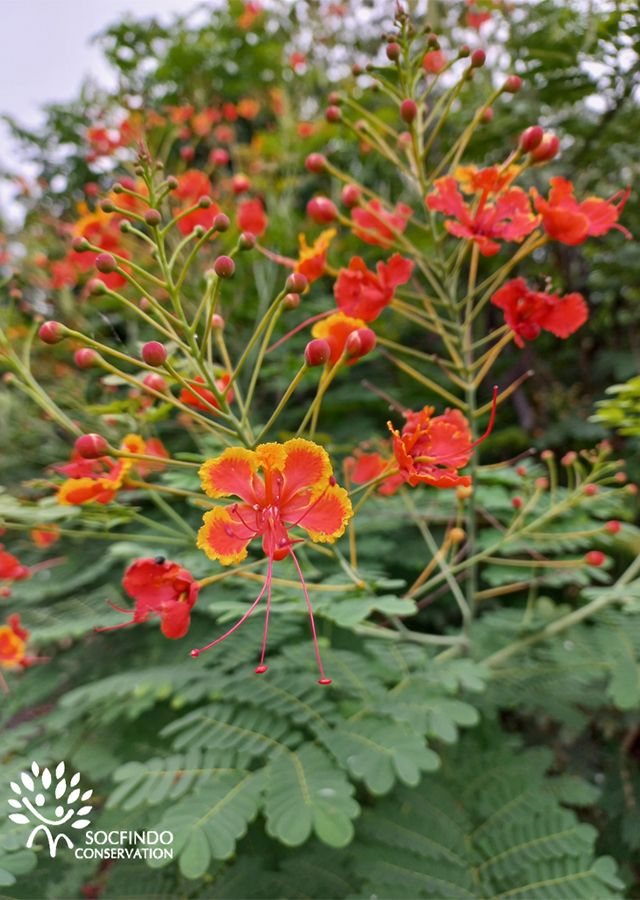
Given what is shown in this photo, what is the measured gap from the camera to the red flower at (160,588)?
3.21 ft

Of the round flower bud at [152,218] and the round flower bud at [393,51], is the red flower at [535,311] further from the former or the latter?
the round flower bud at [152,218]

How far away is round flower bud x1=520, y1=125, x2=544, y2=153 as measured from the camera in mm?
1210

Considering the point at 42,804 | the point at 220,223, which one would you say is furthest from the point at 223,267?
the point at 42,804

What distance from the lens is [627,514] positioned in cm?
189

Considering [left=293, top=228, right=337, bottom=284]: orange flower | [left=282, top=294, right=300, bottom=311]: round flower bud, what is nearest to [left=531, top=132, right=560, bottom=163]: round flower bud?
[left=293, top=228, right=337, bottom=284]: orange flower

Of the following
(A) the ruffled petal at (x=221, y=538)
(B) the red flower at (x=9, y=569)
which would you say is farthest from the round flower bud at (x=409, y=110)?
(B) the red flower at (x=9, y=569)

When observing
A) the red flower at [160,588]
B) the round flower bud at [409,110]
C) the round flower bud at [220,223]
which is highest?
the round flower bud at [409,110]

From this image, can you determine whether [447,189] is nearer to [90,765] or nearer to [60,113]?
[90,765]

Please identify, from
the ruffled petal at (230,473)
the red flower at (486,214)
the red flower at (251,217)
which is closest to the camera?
the ruffled petal at (230,473)

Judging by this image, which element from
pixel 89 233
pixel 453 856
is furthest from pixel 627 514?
pixel 89 233

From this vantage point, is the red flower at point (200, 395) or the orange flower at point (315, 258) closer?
the red flower at point (200, 395)

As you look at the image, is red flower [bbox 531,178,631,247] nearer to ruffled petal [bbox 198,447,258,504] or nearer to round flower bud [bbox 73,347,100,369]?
ruffled petal [bbox 198,447,258,504]

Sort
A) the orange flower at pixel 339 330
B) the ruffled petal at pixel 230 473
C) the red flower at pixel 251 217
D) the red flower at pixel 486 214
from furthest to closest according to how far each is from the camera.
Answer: the red flower at pixel 251 217 < the red flower at pixel 486 214 < the orange flower at pixel 339 330 < the ruffled petal at pixel 230 473

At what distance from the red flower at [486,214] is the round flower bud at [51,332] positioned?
0.85m
